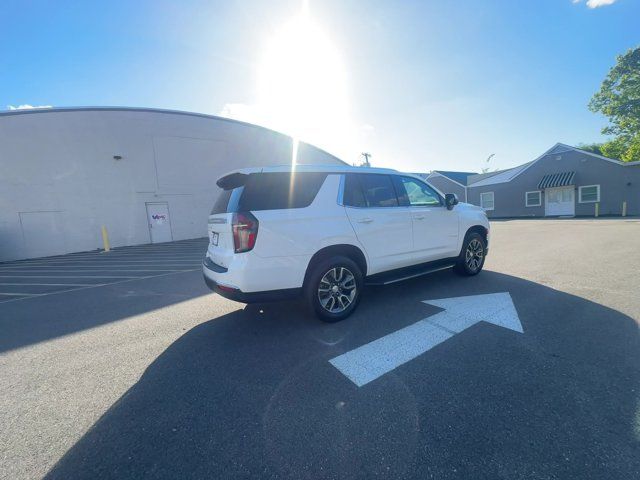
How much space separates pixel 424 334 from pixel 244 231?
7.79ft

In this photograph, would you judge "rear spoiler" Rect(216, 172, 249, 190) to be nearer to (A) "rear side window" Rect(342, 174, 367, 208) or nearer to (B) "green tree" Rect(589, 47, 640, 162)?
(A) "rear side window" Rect(342, 174, 367, 208)

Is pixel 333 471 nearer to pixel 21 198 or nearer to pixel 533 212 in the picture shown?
pixel 21 198

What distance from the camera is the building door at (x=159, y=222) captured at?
16.5 metres

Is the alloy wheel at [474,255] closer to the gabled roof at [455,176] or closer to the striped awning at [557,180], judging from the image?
the striped awning at [557,180]

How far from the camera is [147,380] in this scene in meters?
2.66

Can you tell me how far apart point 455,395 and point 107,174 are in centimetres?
1904

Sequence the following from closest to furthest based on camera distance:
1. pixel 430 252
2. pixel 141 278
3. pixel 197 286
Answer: pixel 430 252 → pixel 197 286 → pixel 141 278

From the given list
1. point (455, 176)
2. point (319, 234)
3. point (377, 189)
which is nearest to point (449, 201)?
point (377, 189)

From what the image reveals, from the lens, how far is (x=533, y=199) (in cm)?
2606

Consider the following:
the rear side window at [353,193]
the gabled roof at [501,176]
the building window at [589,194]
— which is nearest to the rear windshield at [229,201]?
the rear side window at [353,193]

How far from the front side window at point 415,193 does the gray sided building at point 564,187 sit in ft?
83.0

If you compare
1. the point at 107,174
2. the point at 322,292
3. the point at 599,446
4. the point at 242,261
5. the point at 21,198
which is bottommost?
the point at 599,446

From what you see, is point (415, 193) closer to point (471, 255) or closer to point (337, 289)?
point (471, 255)

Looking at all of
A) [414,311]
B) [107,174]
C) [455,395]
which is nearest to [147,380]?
[455,395]
